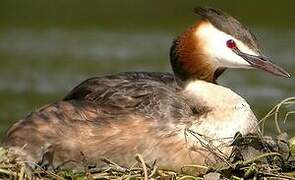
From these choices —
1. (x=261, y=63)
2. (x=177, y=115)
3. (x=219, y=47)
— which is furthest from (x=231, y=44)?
(x=177, y=115)

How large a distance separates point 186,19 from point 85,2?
443 cm

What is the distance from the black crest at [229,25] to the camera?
7.58 metres

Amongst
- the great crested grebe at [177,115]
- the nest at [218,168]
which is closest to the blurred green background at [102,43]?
the great crested grebe at [177,115]

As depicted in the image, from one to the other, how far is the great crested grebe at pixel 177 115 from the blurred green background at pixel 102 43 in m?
5.57

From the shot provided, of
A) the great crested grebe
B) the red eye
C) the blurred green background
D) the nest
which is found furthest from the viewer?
the blurred green background

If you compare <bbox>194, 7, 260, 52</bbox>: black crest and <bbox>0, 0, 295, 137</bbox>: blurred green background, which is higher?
<bbox>194, 7, 260, 52</bbox>: black crest

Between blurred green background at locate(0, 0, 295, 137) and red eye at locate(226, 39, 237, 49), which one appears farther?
blurred green background at locate(0, 0, 295, 137)

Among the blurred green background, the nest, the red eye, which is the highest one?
the red eye

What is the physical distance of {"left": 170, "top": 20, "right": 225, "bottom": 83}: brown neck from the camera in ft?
25.2

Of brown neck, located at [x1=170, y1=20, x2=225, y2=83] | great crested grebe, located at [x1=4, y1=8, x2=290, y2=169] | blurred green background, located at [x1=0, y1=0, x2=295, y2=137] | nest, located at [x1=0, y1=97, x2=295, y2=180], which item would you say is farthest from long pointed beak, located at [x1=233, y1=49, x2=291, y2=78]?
blurred green background, located at [x1=0, y1=0, x2=295, y2=137]

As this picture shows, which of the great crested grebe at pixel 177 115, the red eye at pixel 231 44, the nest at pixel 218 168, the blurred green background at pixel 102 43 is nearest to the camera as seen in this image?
the nest at pixel 218 168

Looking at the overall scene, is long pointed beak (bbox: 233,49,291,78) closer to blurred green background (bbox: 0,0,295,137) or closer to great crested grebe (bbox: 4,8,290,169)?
great crested grebe (bbox: 4,8,290,169)

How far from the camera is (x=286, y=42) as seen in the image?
21828mm

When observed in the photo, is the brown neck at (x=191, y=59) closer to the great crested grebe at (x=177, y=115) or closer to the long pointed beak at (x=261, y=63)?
the great crested grebe at (x=177, y=115)
